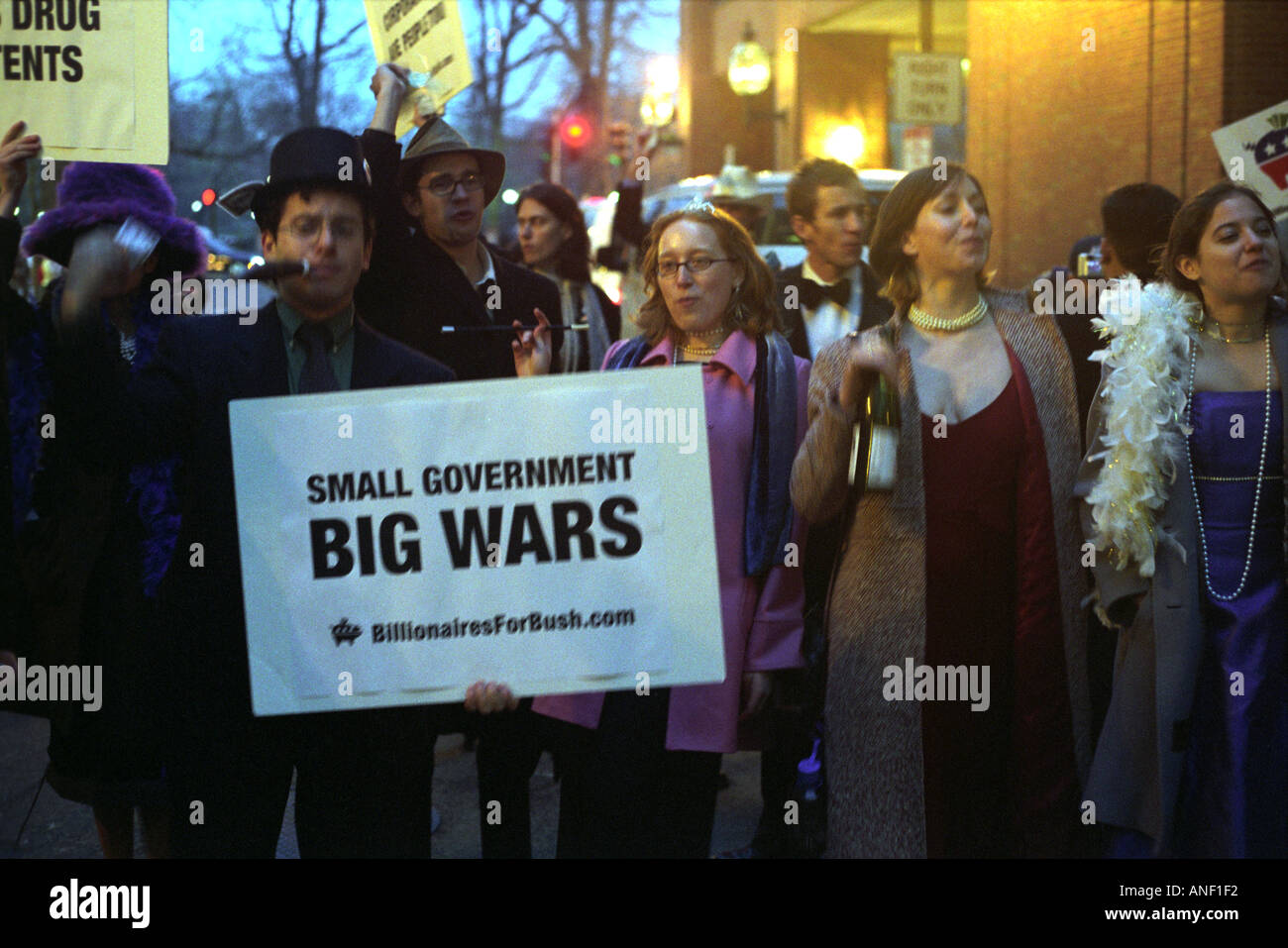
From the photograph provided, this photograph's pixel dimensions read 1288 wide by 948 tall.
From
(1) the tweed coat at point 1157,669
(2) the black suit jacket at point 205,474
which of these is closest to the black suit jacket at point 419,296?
(2) the black suit jacket at point 205,474

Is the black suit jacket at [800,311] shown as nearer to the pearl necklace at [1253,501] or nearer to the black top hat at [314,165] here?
the pearl necklace at [1253,501]

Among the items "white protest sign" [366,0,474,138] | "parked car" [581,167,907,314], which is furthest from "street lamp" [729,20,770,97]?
"white protest sign" [366,0,474,138]

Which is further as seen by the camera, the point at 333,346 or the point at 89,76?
the point at 89,76

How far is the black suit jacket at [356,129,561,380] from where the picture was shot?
4.38m

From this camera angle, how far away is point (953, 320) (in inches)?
145

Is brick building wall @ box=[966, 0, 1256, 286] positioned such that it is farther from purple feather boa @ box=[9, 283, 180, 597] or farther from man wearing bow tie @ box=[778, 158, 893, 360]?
purple feather boa @ box=[9, 283, 180, 597]

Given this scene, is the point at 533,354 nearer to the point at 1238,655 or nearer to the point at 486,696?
the point at 486,696

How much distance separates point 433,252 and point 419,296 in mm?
159

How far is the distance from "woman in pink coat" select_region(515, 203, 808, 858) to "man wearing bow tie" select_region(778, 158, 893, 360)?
1.69 metres

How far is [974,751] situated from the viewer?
141 inches

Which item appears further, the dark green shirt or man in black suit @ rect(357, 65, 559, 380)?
man in black suit @ rect(357, 65, 559, 380)

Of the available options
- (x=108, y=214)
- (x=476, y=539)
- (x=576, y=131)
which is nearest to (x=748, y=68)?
(x=576, y=131)

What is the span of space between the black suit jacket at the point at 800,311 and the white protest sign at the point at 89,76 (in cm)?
235
